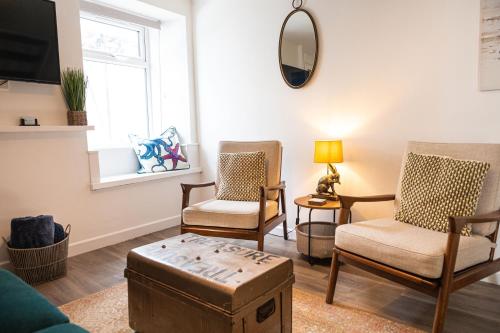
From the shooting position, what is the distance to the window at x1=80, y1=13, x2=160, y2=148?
353cm

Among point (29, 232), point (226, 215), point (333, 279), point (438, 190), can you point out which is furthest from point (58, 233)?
point (438, 190)

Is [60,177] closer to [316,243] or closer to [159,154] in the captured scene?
[159,154]

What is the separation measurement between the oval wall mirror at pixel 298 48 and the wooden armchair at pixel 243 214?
66cm

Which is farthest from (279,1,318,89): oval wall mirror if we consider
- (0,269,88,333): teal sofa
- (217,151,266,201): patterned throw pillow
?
(0,269,88,333): teal sofa

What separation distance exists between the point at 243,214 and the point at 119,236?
4.71 ft

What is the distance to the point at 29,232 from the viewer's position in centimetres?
239

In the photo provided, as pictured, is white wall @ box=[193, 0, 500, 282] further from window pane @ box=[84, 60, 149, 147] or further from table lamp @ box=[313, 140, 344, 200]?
window pane @ box=[84, 60, 149, 147]

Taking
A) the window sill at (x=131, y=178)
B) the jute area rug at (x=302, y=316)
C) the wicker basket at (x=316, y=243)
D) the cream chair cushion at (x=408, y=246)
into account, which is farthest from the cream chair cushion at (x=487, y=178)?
the window sill at (x=131, y=178)

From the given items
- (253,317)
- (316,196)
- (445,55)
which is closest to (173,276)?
(253,317)

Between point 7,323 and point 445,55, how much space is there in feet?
8.91

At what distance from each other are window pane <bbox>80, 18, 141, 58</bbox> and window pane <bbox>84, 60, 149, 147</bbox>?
161 millimetres

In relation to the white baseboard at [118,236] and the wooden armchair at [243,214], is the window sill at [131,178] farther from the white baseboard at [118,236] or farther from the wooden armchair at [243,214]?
the wooden armchair at [243,214]

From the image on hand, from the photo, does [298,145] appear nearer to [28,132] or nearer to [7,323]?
[28,132]

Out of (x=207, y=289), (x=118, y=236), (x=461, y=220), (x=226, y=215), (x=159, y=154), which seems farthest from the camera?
(x=159, y=154)
